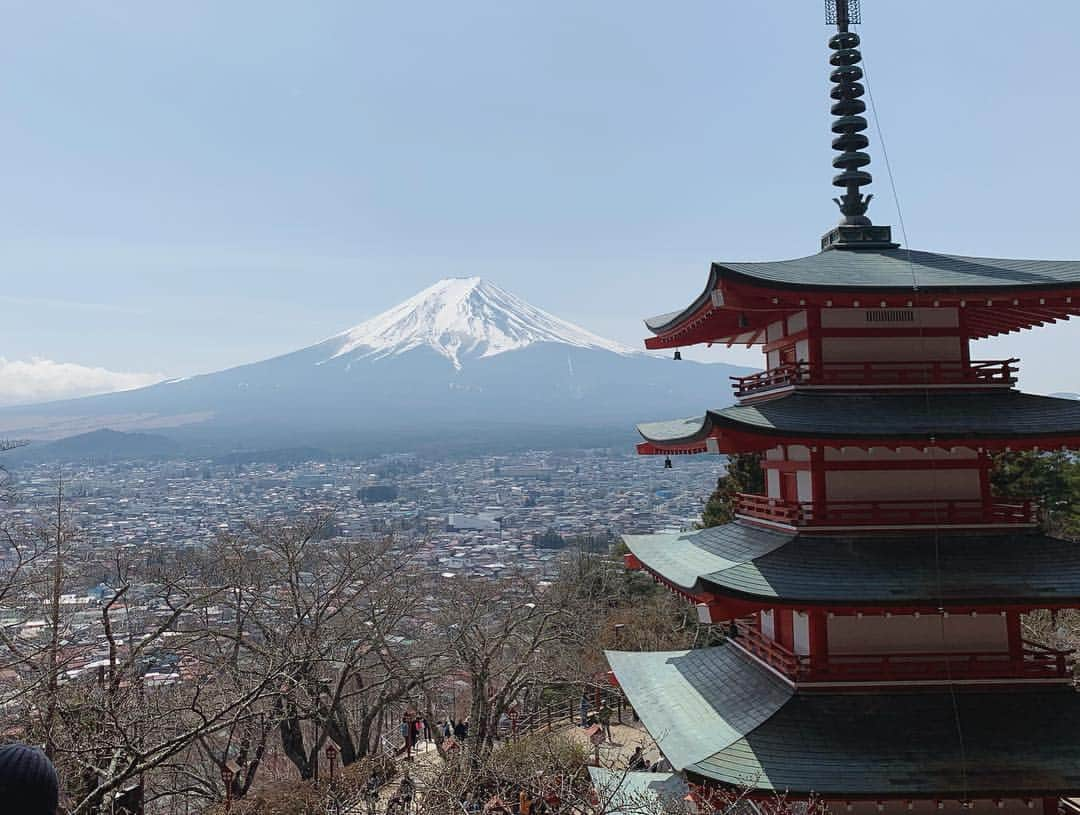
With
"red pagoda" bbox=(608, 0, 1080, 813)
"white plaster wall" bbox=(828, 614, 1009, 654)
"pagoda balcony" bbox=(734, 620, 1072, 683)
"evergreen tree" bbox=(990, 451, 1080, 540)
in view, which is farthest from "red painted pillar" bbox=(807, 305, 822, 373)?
"evergreen tree" bbox=(990, 451, 1080, 540)

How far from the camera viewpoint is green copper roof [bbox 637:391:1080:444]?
8.58m

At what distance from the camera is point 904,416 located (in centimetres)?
898

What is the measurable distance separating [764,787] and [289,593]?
1470 centimetres

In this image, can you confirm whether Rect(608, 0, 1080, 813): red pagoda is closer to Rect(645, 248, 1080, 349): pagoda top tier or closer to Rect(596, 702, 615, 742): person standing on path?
Rect(645, 248, 1080, 349): pagoda top tier

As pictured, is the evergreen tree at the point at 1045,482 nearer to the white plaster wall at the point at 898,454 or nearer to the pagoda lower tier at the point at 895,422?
the white plaster wall at the point at 898,454

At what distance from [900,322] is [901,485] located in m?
1.97

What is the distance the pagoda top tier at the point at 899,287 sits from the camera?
29.2 ft

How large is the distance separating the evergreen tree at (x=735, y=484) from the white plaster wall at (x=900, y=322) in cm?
1519

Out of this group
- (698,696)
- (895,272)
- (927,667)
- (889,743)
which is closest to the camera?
(889,743)

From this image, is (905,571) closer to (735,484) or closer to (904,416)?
(904,416)

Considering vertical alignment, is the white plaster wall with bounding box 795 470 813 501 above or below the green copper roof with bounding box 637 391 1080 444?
below

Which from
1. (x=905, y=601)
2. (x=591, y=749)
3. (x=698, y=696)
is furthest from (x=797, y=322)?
(x=591, y=749)

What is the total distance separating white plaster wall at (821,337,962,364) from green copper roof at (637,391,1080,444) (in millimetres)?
518

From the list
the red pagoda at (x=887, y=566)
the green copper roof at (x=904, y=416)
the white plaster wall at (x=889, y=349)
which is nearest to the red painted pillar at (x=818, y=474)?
the red pagoda at (x=887, y=566)
